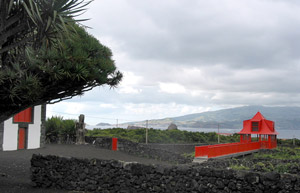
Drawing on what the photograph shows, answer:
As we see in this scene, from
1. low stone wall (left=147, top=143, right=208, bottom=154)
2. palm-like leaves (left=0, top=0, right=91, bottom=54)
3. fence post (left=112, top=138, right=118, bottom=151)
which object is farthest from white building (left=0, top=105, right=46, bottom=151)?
palm-like leaves (left=0, top=0, right=91, bottom=54)

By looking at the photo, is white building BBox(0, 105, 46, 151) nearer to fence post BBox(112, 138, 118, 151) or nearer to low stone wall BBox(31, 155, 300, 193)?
fence post BBox(112, 138, 118, 151)

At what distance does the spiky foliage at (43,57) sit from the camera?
29.4ft

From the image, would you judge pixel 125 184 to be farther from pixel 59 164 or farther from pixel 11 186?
pixel 11 186

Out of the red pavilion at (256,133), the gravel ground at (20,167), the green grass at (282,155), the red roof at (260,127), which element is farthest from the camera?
the red roof at (260,127)

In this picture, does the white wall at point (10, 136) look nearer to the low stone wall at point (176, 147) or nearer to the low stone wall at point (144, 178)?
the low stone wall at point (176, 147)

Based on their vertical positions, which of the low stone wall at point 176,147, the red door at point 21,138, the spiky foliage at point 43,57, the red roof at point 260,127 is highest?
the spiky foliage at point 43,57

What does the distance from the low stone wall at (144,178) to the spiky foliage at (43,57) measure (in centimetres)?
253

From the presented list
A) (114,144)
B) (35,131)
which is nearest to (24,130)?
(35,131)

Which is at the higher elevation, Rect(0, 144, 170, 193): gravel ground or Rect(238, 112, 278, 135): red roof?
Rect(238, 112, 278, 135): red roof

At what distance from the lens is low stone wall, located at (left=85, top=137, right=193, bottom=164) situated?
19281mm

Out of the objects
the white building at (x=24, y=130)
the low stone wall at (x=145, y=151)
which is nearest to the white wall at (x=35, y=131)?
the white building at (x=24, y=130)

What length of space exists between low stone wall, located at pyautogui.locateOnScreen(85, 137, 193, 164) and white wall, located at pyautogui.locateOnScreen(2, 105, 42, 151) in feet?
15.3

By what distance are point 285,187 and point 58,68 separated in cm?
740

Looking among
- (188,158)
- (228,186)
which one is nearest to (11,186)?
(228,186)
